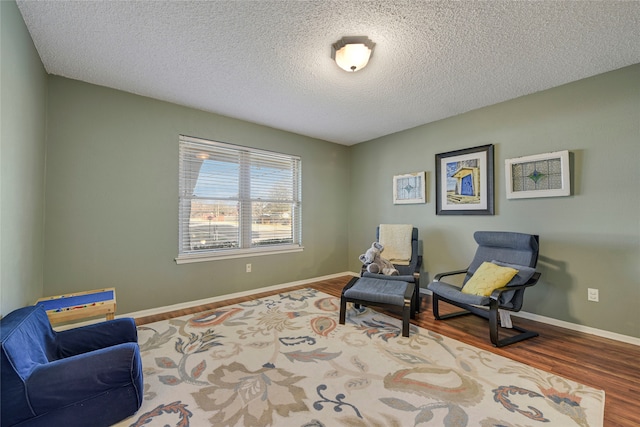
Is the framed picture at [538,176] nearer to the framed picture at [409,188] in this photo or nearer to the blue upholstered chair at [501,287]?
the blue upholstered chair at [501,287]

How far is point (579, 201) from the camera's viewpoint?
8.93ft

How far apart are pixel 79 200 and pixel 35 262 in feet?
2.25

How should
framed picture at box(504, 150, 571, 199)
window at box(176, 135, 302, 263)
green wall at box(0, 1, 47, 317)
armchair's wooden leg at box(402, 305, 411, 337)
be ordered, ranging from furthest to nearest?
window at box(176, 135, 302, 263), framed picture at box(504, 150, 571, 199), armchair's wooden leg at box(402, 305, 411, 337), green wall at box(0, 1, 47, 317)

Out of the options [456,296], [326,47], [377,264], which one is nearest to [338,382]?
[456,296]

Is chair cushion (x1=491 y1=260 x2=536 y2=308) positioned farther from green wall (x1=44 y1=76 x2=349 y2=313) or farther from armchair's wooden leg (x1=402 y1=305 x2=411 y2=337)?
green wall (x1=44 y1=76 x2=349 y2=313)

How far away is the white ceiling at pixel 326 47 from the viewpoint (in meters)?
1.80

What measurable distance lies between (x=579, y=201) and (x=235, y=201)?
13.3ft

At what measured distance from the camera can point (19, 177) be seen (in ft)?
6.31

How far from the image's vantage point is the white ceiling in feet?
5.92

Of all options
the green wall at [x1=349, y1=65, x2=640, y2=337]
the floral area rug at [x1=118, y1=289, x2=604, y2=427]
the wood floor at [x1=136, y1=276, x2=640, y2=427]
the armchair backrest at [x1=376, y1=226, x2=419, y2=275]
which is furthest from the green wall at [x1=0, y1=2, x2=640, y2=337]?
the floral area rug at [x1=118, y1=289, x2=604, y2=427]

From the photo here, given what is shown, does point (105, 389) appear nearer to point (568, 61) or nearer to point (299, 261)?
point (299, 261)

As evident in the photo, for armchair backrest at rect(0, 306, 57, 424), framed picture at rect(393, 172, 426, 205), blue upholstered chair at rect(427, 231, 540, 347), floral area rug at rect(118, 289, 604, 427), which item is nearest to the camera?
armchair backrest at rect(0, 306, 57, 424)

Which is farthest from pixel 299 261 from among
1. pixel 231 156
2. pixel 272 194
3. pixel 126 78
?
pixel 126 78

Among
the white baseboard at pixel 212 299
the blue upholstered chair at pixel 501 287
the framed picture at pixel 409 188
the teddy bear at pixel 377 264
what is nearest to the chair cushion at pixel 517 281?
the blue upholstered chair at pixel 501 287
